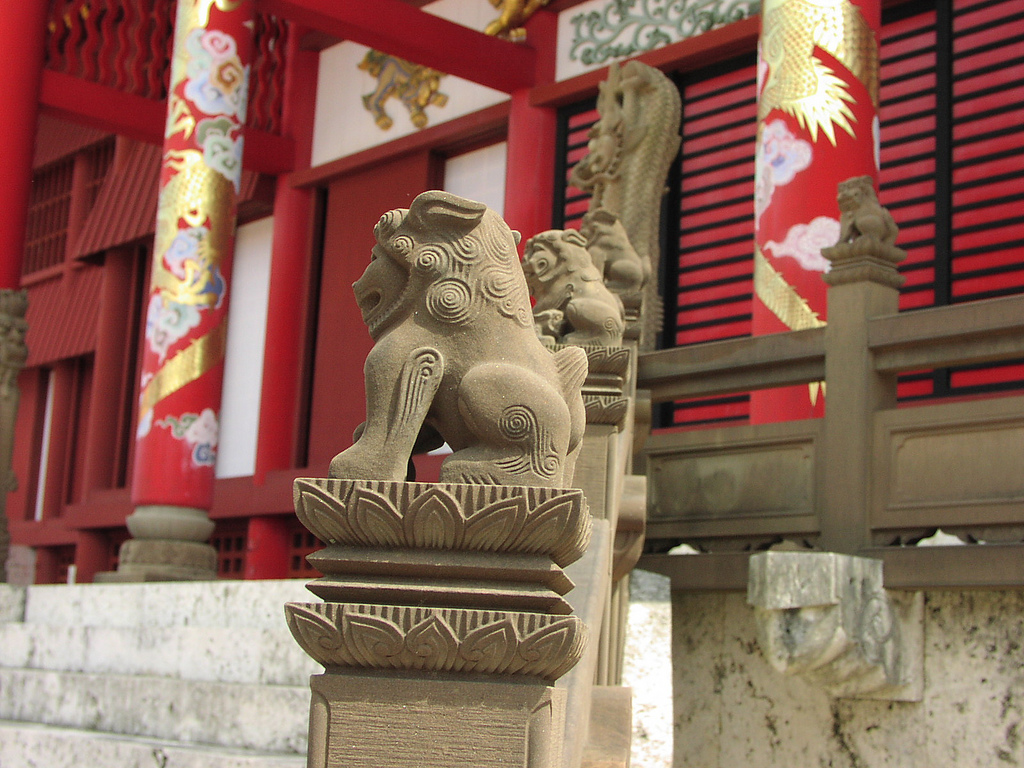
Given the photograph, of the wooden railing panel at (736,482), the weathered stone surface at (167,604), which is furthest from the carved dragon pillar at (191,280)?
the wooden railing panel at (736,482)

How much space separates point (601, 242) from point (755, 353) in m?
0.69

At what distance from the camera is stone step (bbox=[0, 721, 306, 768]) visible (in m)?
3.78

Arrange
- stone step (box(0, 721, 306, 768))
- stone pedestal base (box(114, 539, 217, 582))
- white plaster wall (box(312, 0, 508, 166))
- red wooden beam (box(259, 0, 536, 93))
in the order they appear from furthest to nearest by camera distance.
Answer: white plaster wall (box(312, 0, 508, 166)) < red wooden beam (box(259, 0, 536, 93)) < stone pedestal base (box(114, 539, 217, 582)) < stone step (box(0, 721, 306, 768))

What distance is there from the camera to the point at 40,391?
14.2 m

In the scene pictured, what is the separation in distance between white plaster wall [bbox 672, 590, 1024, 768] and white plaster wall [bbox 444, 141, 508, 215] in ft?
17.5

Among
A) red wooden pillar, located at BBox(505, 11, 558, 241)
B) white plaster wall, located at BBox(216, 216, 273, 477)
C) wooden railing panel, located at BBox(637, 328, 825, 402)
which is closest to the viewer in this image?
wooden railing panel, located at BBox(637, 328, 825, 402)

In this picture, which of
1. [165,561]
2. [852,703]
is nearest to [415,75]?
[165,561]

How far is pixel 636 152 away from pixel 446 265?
11.7 ft

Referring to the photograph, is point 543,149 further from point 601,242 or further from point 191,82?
point 601,242

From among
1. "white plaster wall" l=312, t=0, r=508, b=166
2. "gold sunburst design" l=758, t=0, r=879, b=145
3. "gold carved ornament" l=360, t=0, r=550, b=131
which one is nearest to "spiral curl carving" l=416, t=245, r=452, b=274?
"gold sunburst design" l=758, t=0, r=879, b=145

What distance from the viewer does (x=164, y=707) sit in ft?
14.6

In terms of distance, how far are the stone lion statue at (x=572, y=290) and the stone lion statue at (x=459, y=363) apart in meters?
1.54

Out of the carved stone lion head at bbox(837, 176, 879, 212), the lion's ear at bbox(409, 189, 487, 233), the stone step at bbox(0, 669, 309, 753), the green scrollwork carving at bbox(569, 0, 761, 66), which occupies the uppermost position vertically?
the green scrollwork carving at bbox(569, 0, 761, 66)

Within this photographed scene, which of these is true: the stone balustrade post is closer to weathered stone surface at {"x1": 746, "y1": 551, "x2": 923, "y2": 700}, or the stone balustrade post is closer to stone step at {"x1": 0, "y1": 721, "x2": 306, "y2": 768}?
weathered stone surface at {"x1": 746, "y1": 551, "x2": 923, "y2": 700}
